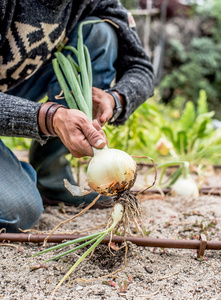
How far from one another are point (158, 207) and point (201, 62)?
5.11m

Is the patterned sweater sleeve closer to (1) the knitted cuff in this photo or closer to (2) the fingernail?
(1) the knitted cuff

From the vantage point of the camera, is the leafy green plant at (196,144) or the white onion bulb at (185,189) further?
the leafy green plant at (196,144)

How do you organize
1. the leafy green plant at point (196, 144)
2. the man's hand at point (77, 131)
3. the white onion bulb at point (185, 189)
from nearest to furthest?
the man's hand at point (77, 131), the white onion bulb at point (185, 189), the leafy green plant at point (196, 144)

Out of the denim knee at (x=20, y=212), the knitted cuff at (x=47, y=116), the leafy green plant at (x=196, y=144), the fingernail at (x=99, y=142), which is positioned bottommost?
the leafy green plant at (x=196, y=144)

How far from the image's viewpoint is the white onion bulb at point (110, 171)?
39.1 inches

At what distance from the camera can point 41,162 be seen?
1.62 meters

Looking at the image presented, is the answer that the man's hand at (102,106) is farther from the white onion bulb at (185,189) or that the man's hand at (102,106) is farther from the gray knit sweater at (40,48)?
the white onion bulb at (185,189)

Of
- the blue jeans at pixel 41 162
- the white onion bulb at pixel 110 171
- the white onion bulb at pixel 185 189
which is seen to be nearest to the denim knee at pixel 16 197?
the blue jeans at pixel 41 162

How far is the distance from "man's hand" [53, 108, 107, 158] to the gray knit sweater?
0.10 metres

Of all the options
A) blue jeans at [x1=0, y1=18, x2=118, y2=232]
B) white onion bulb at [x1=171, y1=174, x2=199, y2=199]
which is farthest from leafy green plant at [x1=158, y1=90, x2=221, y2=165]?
blue jeans at [x1=0, y1=18, x2=118, y2=232]

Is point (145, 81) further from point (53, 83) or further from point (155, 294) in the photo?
point (155, 294)

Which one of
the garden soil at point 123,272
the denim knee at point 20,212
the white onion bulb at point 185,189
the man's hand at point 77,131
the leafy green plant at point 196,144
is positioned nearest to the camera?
the garden soil at point 123,272

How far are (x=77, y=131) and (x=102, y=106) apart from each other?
0.32 metres

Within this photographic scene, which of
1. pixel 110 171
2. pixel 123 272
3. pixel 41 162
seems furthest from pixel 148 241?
pixel 41 162
